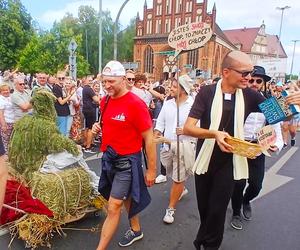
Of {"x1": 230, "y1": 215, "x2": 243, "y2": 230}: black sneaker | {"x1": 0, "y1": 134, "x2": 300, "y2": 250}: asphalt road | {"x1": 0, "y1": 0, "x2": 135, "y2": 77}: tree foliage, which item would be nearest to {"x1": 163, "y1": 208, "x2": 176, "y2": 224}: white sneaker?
{"x1": 0, "y1": 134, "x2": 300, "y2": 250}: asphalt road

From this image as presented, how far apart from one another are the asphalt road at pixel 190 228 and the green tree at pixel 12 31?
1201 inches

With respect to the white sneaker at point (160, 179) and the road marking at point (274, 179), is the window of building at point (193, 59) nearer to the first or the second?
the road marking at point (274, 179)

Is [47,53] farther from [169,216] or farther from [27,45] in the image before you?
[169,216]

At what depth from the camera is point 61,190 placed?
10.5 ft

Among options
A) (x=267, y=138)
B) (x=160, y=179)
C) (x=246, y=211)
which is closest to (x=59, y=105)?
(x=160, y=179)

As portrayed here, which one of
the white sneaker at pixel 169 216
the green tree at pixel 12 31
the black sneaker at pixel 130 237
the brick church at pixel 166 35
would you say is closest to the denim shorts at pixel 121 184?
the black sneaker at pixel 130 237

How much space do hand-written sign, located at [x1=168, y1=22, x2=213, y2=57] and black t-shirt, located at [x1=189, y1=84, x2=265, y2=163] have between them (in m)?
1.35

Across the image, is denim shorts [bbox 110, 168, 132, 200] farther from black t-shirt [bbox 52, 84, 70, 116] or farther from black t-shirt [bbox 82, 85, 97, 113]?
black t-shirt [bbox 82, 85, 97, 113]

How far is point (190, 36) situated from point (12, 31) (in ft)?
103

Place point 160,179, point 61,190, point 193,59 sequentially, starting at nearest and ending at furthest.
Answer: point 61,190, point 160,179, point 193,59

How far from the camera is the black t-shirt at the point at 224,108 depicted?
2631 millimetres

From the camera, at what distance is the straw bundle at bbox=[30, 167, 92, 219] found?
3162 mm

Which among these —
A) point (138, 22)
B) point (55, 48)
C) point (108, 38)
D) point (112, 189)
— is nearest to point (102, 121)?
point (112, 189)

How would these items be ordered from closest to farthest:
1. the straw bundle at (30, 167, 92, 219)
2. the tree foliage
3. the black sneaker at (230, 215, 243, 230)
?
the straw bundle at (30, 167, 92, 219) < the black sneaker at (230, 215, 243, 230) < the tree foliage
